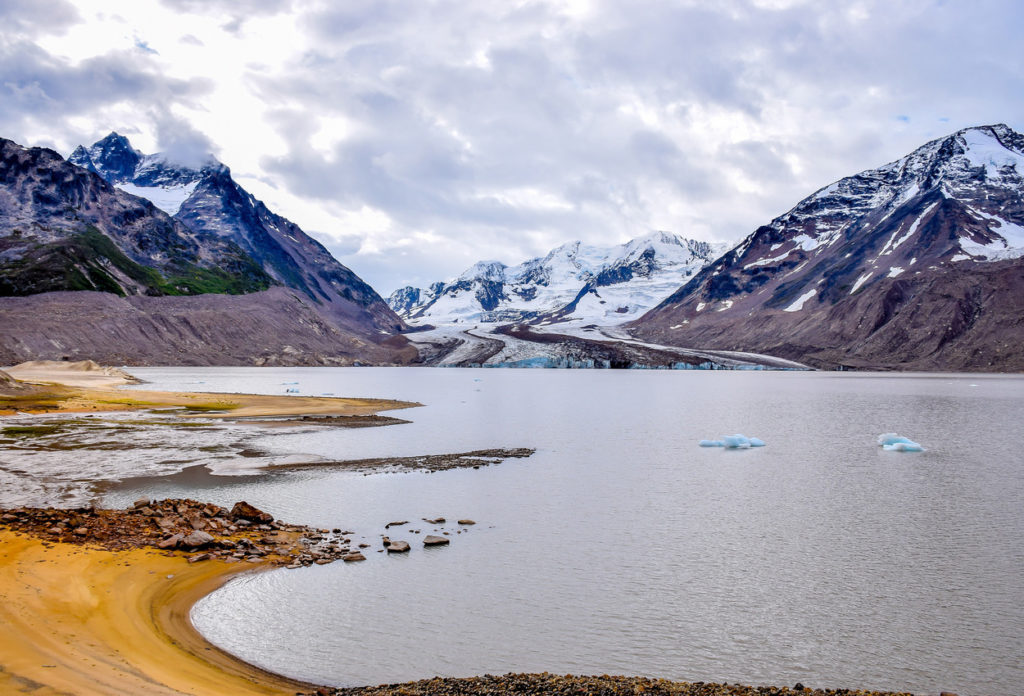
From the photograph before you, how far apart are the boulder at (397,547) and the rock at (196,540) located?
5819 mm

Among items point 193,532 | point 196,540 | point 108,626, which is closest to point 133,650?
point 108,626

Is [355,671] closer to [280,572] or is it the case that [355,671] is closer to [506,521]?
[280,572]

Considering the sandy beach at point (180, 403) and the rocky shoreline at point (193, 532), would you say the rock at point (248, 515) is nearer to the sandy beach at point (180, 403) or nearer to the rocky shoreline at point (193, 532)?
the rocky shoreline at point (193, 532)

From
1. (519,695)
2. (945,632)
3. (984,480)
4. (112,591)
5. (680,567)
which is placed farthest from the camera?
(984,480)

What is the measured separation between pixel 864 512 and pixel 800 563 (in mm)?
9010

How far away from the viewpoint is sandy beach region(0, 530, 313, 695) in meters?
12.4

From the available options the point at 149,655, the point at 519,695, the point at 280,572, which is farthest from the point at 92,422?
the point at 519,695

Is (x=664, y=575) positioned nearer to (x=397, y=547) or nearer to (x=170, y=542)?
(x=397, y=547)

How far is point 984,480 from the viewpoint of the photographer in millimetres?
35344

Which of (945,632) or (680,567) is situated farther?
(680,567)

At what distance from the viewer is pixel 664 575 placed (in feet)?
67.0

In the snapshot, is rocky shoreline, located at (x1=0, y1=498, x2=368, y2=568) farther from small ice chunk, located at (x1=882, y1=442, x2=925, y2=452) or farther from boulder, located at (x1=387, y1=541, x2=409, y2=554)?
small ice chunk, located at (x1=882, y1=442, x2=925, y2=452)

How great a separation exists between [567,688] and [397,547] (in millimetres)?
11090

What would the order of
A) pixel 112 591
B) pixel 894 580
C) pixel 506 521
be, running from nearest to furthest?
pixel 112 591 < pixel 894 580 < pixel 506 521
